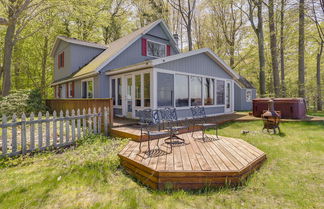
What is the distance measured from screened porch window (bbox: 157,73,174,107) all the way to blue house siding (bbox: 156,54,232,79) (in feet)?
1.27

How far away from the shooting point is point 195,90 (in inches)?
373

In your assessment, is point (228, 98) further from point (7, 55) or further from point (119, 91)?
point (7, 55)

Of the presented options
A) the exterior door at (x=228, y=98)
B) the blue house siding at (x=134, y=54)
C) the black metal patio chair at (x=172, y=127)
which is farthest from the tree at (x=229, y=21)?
the black metal patio chair at (x=172, y=127)

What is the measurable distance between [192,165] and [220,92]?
862 cm

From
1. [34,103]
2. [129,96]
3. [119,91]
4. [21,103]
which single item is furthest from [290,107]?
[21,103]

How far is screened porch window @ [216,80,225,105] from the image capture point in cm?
1102

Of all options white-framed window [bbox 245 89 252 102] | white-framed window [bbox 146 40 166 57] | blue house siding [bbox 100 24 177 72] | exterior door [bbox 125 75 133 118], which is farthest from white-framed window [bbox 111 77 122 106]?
white-framed window [bbox 245 89 252 102]

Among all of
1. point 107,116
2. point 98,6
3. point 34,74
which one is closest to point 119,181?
point 107,116

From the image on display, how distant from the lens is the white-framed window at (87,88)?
1070 centimetres

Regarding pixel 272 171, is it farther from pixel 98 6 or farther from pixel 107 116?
pixel 98 6

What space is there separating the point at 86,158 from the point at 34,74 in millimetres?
21414

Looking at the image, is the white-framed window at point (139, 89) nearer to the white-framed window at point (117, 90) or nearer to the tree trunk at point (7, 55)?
the white-framed window at point (117, 90)

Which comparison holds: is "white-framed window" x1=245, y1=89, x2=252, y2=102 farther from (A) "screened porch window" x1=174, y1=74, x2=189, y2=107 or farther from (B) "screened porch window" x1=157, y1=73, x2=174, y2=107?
(B) "screened porch window" x1=157, y1=73, x2=174, y2=107

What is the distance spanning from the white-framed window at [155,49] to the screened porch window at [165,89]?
5.02 metres
